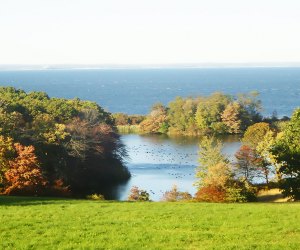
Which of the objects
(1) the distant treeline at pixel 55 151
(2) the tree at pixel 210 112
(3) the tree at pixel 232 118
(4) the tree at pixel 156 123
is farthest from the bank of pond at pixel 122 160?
(4) the tree at pixel 156 123

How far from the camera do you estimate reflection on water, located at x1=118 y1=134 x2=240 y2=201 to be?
2025 inches

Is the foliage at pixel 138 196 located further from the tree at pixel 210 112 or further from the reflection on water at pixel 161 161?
the tree at pixel 210 112

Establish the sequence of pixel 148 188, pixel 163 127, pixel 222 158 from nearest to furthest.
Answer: pixel 222 158 < pixel 148 188 < pixel 163 127

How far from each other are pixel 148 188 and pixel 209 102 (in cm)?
5504

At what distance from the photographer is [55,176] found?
4762 centimetres

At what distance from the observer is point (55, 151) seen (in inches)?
1954

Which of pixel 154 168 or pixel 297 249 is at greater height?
pixel 297 249

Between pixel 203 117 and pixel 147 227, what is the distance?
81634 millimetres

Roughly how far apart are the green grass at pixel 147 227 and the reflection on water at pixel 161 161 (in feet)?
72.4

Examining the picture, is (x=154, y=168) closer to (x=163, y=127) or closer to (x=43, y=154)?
(x=43, y=154)

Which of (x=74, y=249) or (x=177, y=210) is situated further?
(x=177, y=210)

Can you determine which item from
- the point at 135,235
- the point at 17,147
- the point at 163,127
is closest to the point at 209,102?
the point at 163,127

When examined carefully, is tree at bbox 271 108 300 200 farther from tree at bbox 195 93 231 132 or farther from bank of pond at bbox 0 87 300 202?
tree at bbox 195 93 231 132

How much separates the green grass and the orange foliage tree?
1183 centimetres
